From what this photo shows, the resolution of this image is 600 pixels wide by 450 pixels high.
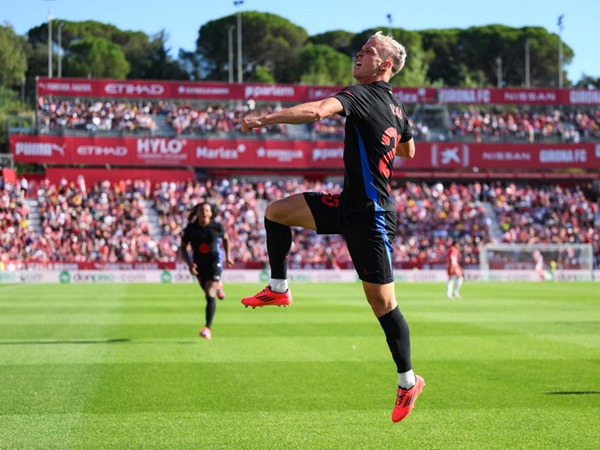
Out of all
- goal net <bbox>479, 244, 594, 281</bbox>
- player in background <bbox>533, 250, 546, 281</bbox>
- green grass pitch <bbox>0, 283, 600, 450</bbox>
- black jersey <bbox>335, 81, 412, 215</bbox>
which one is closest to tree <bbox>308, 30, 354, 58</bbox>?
goal net <bbox>479, 244, 594, 281</bbox>

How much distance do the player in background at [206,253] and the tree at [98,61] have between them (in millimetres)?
88801

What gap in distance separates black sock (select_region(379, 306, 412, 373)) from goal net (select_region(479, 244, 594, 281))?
134ft

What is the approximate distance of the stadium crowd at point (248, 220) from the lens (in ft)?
150

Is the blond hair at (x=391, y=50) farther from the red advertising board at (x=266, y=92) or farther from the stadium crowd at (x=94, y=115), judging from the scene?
the stadium crowd at (x=94, y=115)

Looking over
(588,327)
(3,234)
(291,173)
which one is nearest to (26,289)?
(3,234)

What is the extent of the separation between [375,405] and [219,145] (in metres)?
49.3

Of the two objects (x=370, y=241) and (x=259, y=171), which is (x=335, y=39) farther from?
(x=370, y=241)

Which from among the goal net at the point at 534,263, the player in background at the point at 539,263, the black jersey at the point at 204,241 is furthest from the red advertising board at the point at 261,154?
the black jersey at the point at 204,241

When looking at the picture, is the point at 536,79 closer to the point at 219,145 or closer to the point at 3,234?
the point at 219,145

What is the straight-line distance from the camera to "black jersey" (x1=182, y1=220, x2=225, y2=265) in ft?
50.6

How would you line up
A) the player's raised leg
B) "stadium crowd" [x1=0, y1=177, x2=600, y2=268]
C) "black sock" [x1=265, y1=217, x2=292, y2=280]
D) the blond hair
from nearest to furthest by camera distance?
the blond hair, the player's raised leg, "black sock" [x1=265, y1=217, x2=292, y2=280], "stadium crowd" [x1=0, y1=177, x2=600, y2=268]

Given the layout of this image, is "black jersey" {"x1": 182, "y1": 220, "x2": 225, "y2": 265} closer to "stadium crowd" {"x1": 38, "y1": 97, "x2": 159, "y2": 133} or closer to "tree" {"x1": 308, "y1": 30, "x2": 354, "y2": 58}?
"stadium crowd" {"x1": 38, "y1": 97, "x2": 159, "y2": 133}

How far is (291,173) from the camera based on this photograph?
59.5 meters

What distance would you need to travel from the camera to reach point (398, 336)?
263 inches
